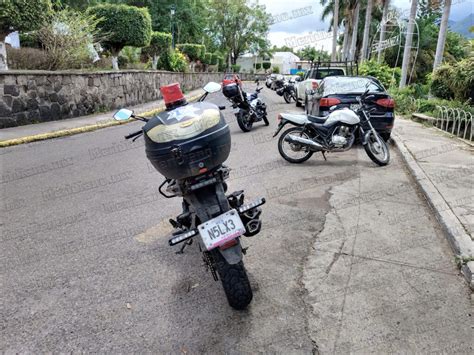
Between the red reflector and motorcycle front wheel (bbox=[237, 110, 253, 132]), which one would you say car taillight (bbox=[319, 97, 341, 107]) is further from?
the red reflector

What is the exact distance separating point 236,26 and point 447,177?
6575cm

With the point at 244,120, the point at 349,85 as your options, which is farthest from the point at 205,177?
the point at 244,120

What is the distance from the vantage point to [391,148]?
890 cm

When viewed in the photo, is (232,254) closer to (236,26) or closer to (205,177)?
(205,177)

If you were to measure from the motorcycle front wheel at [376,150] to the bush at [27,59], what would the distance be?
38.9 ft

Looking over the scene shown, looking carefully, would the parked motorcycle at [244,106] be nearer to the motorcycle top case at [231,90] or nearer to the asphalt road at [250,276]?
the motorcycle top case at [231,90]

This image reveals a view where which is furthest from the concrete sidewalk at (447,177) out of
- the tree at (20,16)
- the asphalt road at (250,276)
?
the tree at (20,16)

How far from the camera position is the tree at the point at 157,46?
24.8 metres

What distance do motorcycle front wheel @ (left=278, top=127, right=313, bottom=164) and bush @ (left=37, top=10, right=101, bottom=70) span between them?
10196 millimetres

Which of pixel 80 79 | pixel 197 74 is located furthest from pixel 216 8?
pixel 80 79

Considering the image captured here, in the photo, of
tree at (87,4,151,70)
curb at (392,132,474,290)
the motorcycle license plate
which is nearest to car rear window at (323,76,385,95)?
curb at (392,132,474,290)

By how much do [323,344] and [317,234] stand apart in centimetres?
177

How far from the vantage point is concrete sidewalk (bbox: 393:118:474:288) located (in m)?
4.00

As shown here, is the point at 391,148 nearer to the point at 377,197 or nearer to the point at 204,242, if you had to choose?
the point at 377,197
